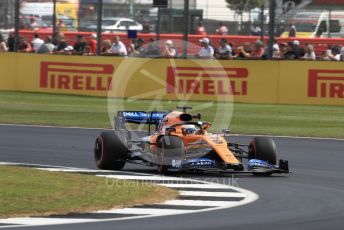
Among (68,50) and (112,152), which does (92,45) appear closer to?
(68,50)

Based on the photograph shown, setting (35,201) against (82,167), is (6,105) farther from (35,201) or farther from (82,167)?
(35,201)

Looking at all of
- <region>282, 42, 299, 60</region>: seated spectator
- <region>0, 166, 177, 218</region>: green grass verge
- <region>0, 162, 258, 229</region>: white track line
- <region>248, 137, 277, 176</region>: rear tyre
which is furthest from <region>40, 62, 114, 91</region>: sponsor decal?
<region>0, 166, 177, 218</region>: green grass verge

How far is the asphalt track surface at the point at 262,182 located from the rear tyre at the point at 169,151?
0.50 metres

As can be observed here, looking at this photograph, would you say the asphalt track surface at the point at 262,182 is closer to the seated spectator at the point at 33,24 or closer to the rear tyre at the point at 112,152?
the rear tyre at the point at 112,152

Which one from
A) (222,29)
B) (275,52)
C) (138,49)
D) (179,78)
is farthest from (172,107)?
(222,29)

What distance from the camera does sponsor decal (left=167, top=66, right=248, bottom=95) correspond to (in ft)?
102

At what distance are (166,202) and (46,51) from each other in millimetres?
21780

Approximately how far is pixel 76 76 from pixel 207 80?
395cm

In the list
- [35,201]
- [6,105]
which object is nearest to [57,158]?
[35,201]

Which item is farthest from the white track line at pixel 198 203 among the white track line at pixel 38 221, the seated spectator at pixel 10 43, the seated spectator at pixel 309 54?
the seated spectator at pixel 10 43

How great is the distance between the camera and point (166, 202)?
12.7m

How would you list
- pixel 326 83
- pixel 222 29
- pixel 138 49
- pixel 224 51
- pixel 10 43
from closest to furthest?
pixel 326 83 → pixel 224 51 → pixel 138 49 → pixel 10 43 → pixel 222 29

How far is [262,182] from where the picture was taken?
49.6 feet

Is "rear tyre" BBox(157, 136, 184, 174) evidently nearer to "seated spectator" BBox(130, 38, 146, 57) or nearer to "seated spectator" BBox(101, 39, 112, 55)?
"seated spectator" BBox(130, 38, 146, 57)
